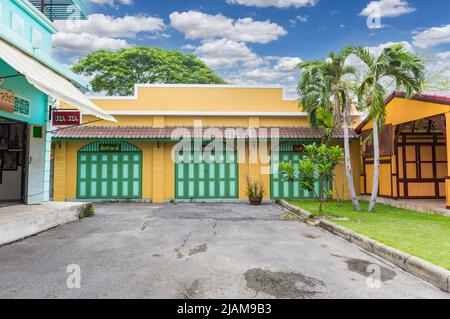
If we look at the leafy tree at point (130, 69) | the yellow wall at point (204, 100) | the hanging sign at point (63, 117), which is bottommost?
the hanging sign at point (63, 117)

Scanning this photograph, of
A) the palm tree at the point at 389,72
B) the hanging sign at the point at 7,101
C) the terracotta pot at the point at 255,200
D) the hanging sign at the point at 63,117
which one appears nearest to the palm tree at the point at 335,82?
the palm tree at the point at 389,72

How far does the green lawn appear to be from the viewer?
5.15 m

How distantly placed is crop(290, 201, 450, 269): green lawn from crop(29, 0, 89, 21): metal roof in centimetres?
1061

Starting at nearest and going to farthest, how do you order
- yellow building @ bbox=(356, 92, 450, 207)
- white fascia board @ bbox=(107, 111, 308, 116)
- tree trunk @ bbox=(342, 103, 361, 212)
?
tree trunk @ bbox=(342, 103, 361, 212), yellow building @ bbox=(356, 92, 450, 207), white fascia board @ bbox=(107, 111, 308, 116)

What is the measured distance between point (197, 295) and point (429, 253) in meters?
3.77

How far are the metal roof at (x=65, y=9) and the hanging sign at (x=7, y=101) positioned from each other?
438 centimetres

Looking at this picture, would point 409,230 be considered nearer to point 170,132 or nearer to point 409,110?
point 409,110

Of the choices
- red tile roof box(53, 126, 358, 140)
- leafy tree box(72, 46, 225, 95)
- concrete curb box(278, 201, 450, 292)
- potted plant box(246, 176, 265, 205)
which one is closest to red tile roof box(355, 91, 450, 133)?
red tile roof box(53, 126, 358, 140)

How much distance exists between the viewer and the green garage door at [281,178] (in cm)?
1460

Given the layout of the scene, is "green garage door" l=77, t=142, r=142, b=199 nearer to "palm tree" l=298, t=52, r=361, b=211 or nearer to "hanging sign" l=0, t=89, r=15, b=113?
"hanging sign" l=0, t=89, r=15, b=113

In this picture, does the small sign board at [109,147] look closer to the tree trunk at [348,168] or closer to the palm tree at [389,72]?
the tree trunk at [348,168]

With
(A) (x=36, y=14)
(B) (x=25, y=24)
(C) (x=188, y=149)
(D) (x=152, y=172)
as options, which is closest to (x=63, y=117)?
(B) (x=25, y=24)

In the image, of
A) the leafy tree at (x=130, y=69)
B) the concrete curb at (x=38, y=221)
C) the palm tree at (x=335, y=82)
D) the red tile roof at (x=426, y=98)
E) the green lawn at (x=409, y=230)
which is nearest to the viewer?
the green lawn at (x=409, y=230)

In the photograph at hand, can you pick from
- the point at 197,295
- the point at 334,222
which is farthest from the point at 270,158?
the point at 197,295
